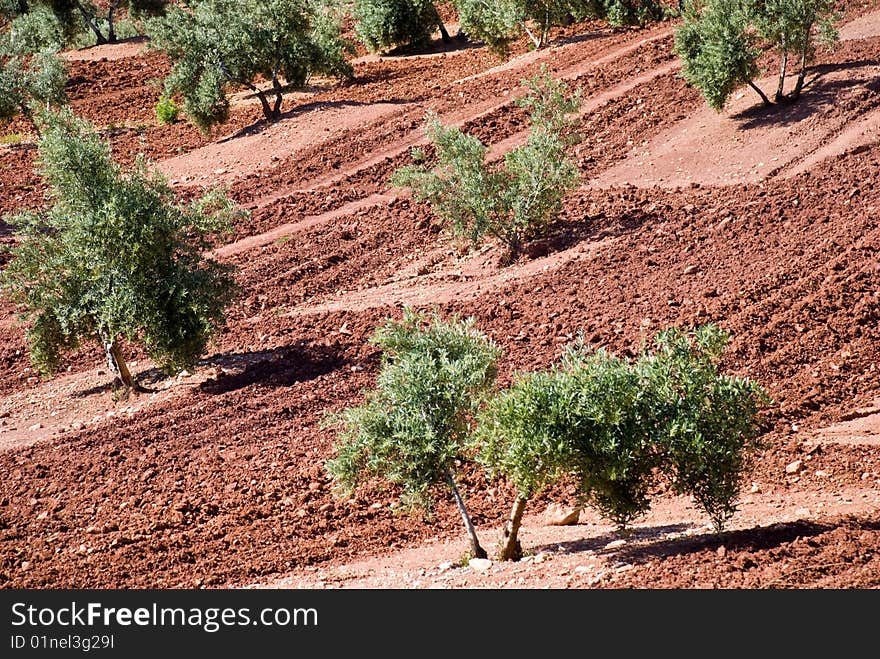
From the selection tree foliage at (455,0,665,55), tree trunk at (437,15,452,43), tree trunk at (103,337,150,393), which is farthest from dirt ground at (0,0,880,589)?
tree trunk at (437,15,452,43)

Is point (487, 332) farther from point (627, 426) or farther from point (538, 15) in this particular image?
point (538, 15)

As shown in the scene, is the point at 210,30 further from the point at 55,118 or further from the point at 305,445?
the point at 305,445

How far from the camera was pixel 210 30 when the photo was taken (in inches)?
1126

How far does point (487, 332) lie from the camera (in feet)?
55.8

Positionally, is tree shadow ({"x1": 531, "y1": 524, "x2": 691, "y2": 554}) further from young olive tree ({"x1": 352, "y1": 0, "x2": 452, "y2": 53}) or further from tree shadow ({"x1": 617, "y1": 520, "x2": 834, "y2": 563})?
young olive tree ({"x1": 352, "y1": 0, "x2": 452, "y2": 53})

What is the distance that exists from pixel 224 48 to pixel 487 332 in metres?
15.6

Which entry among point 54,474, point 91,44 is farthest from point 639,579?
point 91,44

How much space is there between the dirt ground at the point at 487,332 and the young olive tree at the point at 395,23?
848 cm

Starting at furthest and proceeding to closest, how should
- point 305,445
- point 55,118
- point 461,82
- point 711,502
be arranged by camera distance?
point 461,82, point 55,118, point 305,445, point 711,502

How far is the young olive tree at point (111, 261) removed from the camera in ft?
50.8

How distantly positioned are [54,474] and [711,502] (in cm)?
935

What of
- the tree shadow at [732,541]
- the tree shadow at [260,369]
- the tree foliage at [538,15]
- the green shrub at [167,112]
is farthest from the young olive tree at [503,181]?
the green shrub at [167,112]

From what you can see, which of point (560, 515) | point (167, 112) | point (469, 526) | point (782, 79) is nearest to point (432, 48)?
point (167, 112)

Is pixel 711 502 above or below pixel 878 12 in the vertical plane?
below
